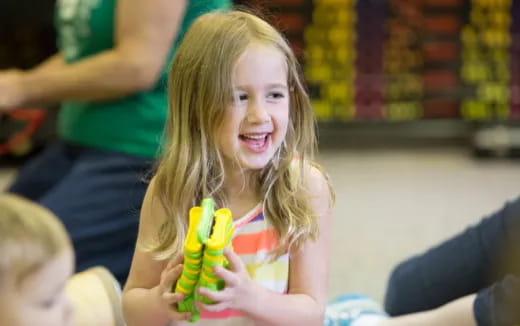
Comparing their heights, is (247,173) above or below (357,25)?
above

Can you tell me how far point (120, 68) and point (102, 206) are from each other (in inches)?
9.5

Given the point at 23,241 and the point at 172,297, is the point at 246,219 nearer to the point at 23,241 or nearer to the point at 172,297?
the point at 172,297

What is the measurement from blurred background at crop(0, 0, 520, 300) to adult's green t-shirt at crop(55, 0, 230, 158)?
166 cm

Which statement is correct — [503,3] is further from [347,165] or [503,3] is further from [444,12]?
[347,165]

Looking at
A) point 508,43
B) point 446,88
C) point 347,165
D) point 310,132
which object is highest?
point 310,132

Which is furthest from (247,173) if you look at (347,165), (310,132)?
(347,165)

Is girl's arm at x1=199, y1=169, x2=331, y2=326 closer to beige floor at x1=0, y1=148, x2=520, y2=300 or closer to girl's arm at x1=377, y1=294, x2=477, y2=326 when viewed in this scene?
girl's arm at x1=377, y1=294, x2=477, y2=326

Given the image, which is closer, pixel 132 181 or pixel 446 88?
pixel 132 181

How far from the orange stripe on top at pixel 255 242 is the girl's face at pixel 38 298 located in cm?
30

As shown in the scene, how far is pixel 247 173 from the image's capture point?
106 cm

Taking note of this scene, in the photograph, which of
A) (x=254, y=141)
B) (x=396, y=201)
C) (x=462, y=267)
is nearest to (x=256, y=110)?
(x=254, y=141)

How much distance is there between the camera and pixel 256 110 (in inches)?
38.6

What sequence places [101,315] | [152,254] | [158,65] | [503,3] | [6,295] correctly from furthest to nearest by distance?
[503,3] → [158,65] → [101,315] → [152,254] → [6,295]

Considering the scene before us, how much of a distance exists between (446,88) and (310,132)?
2.44m
